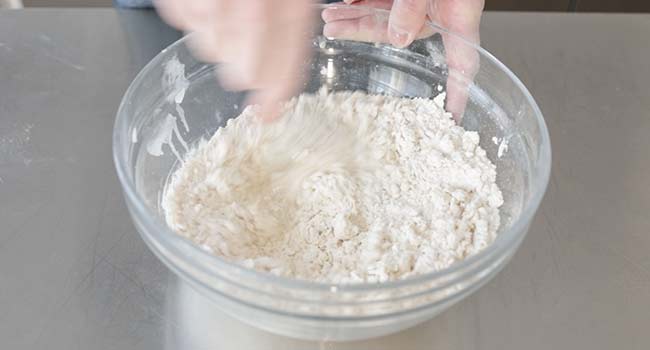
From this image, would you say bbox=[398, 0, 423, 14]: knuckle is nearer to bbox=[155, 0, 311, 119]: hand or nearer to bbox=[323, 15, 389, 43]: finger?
bbox=[323, 15, 389, 43]: finger

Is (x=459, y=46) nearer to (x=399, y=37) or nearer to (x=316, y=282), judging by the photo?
(x=399, y=37)

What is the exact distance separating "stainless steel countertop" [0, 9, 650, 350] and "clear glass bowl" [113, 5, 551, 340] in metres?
0.09

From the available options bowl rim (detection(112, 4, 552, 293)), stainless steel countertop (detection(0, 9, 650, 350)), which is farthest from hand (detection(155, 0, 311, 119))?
stainless steel countertop (detection(0, 9, 650, 350))

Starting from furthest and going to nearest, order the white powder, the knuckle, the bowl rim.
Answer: the knuckle
the white powder
the bowl rim

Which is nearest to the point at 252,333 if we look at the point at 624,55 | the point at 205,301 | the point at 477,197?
the point at 205,301

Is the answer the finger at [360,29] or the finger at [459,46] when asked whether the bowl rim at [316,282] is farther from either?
the finger at [360,29]

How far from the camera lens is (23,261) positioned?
77 centimetres

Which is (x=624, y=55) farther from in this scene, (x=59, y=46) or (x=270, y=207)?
(x=59, y=46)

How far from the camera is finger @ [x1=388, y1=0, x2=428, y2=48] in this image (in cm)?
81

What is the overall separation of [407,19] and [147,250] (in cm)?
41

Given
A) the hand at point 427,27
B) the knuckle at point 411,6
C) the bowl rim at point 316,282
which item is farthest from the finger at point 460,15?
the bowl rim at point 316,282

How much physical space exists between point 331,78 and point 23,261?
446 mm

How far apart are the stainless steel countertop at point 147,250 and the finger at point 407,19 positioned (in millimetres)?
273

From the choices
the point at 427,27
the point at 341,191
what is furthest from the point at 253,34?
the point at 427,27
